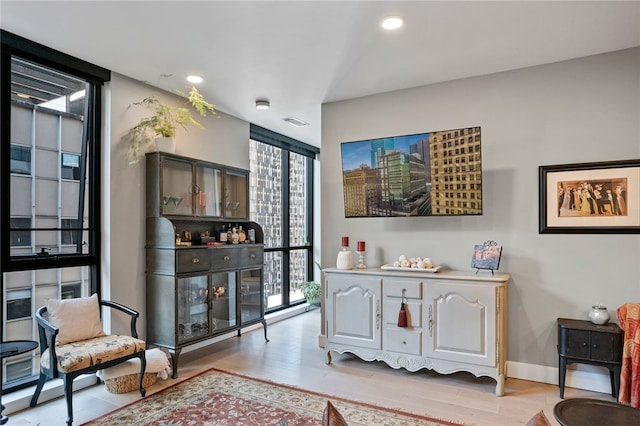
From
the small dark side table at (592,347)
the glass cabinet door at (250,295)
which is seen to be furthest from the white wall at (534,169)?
the glass cabinet door at (250,295)

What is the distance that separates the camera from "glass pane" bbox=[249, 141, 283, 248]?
18.8 feet

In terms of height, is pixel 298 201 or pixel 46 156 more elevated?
pixel 46 156

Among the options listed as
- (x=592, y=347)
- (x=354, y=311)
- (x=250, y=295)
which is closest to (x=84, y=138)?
(x=250, y=295)

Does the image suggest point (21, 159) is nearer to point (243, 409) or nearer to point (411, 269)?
point (243, 409)

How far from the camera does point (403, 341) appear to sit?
11.8 feet

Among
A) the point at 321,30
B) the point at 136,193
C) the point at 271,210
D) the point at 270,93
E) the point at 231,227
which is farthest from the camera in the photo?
the point at 271,210

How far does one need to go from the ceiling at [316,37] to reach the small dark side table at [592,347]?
2.23 m

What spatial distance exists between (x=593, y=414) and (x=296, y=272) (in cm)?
504

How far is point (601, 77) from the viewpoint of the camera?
335cm

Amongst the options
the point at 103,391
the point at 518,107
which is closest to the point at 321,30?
the point at 518,107

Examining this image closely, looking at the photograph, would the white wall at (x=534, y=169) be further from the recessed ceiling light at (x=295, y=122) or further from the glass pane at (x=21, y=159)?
the glass pane at (x=21, y=159)

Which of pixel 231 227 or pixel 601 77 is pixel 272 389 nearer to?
pixel 231 227

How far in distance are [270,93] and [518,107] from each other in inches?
95.8

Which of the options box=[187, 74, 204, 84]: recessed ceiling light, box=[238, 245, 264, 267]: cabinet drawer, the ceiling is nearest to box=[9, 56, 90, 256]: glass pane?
the ceiling
